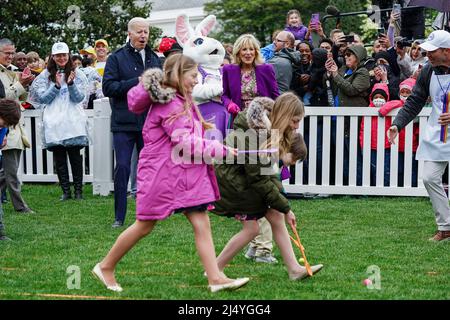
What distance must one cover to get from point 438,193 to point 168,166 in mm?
3870

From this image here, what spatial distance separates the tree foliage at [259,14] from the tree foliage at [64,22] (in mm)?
15206

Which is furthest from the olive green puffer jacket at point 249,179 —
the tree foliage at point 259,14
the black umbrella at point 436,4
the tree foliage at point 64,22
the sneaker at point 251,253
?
the tree foliage at point 259,14

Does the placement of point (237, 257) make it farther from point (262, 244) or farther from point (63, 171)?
point (63, 171)

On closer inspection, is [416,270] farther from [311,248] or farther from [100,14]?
[100,14]

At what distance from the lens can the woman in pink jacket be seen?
256 inches

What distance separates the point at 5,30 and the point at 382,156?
47.1 feet

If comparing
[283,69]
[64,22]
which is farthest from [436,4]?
[64,22]

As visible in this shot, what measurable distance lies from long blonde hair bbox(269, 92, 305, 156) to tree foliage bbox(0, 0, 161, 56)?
58.2 ft

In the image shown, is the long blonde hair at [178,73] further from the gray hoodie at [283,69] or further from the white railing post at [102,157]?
the white railing post at [102,157]

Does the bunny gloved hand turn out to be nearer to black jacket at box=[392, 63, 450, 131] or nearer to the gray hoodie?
black jacket at box=[392, 63, 450, 131]

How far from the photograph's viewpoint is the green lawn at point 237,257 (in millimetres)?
6824

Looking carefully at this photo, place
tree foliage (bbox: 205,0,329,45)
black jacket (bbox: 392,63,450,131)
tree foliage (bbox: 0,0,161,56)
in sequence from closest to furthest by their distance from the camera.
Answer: black jacket (bbox: 392,63,450,131), tree foliage (bbox: 0,0,161,56), tree foliage (bbox: 205,0,329,45)

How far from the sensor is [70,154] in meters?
12.9

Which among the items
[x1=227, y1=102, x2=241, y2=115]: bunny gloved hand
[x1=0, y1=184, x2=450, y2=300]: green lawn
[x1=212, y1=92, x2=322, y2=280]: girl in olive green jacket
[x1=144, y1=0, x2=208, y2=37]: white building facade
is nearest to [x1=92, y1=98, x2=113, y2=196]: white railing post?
[x1=0, y1=184, x2=450, y2=300]: green lawn
